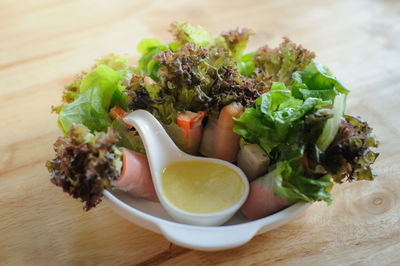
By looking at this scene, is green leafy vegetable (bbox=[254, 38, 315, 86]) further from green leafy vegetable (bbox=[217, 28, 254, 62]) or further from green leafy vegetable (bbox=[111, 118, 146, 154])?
green leafy vegetable (bbox=[111, 118, 146, 154])

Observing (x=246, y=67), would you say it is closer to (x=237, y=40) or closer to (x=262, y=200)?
(x=237, y=40)

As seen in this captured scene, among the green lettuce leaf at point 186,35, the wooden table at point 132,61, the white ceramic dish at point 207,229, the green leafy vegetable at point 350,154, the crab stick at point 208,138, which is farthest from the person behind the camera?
the green lettuce leaf at point 186,35

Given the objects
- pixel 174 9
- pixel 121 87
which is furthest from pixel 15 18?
pixel 121 87

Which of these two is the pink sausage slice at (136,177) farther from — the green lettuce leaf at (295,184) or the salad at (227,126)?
the green lettuce leaf at (295,184)

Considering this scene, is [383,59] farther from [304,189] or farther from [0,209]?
[0,209]

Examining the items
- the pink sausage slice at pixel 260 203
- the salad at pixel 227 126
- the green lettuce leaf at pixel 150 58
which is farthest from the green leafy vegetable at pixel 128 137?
the pink sausage slice at pixel 260 203

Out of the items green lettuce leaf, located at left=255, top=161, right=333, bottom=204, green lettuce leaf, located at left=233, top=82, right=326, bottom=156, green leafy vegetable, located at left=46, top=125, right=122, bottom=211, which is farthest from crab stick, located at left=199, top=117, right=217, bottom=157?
green leafy vegetable, located at left=46, top=125, right=122, bottom=211
